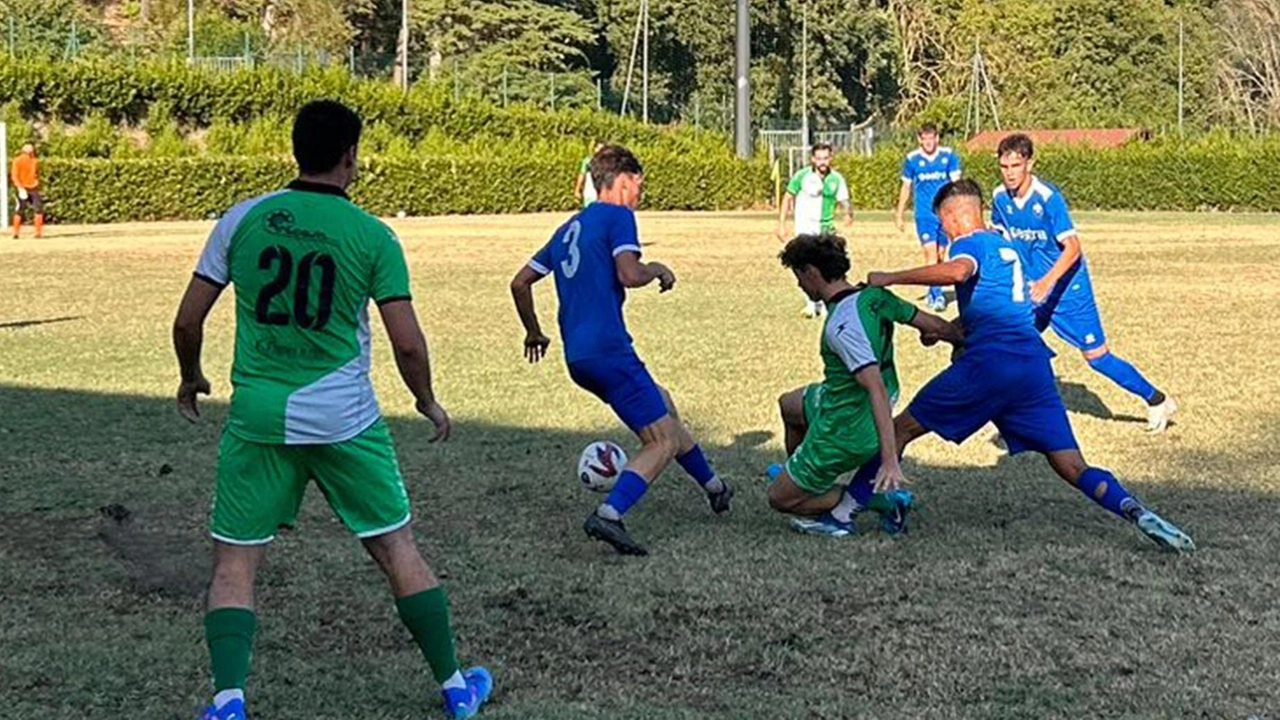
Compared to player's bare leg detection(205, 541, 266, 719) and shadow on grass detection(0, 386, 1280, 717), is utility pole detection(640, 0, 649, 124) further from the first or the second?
player's bare leg detection(205, 541, 266, 719)

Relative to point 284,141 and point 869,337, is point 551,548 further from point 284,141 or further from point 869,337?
point 284,141

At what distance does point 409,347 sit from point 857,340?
266 cm

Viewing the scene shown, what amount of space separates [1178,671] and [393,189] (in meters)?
44.0

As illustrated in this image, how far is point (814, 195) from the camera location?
1844 cm

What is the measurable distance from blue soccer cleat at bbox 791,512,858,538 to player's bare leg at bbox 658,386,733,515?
1.53ft

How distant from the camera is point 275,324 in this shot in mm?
4723

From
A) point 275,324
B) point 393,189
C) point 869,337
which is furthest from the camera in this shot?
point 393,189

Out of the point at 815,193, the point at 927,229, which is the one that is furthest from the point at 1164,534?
the point at 927,229

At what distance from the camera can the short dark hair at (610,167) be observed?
727cm

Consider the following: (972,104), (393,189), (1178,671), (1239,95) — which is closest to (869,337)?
(1178,671)

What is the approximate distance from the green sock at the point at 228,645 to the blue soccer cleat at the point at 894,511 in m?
3.46

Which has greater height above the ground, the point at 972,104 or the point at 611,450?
the point at 972,104

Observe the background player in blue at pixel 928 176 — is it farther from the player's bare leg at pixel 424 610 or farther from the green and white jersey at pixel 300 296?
the green and white jersey at pixel 300 296

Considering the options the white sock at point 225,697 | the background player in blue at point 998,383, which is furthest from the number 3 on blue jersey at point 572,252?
the white sock at point 225,697
